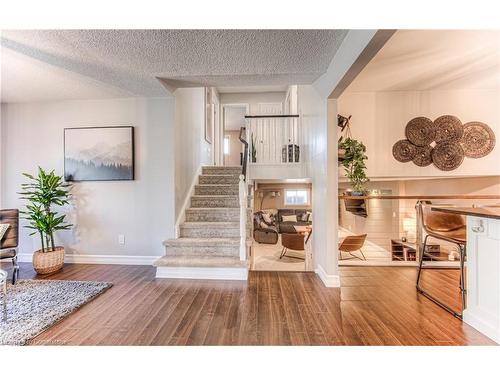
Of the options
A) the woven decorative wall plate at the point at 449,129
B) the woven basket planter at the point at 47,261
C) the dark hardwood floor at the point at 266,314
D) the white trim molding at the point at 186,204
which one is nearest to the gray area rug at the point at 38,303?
the dark hardwood floor at the point at 266,314

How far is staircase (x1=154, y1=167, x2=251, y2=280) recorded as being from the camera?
289 centimetres

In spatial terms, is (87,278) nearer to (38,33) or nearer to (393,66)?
(38,33)

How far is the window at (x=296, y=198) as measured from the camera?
26.4 feet

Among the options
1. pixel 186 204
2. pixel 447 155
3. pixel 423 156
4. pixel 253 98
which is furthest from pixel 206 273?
pixel 253 98

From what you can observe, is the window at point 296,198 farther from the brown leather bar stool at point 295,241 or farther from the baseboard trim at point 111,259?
the baseboard trim at point 111,259

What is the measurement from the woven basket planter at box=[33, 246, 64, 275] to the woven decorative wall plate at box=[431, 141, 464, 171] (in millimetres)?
5533

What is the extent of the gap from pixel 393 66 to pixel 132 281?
4.01 metres

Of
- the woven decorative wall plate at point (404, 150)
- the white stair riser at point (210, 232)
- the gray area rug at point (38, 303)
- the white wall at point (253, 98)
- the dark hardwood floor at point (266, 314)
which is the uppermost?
the white wall at point (253, 98)

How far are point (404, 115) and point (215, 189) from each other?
3341mm

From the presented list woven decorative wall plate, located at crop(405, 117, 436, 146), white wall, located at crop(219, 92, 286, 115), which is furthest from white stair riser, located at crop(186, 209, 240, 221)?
white wall, located at crop(219, 92, 286, 115)

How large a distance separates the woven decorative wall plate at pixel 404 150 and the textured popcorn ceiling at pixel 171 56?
5.66 ft

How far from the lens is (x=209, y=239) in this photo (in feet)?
11.1

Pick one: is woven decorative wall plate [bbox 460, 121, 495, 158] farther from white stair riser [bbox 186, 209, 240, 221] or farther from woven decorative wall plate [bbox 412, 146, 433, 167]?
white stair riser [bbox 186, 209, 240, 221]
